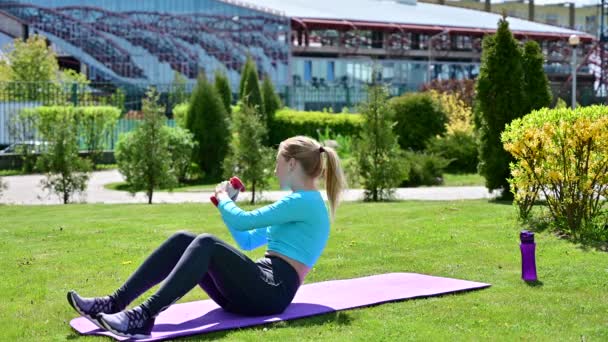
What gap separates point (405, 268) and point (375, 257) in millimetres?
568

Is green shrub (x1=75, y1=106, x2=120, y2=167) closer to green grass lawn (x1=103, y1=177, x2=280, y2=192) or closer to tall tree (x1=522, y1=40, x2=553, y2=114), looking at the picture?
green grass lawn (x1=103, y1=177, x2=280, y2=192)

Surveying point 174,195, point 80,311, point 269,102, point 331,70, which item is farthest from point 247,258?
point 331,70

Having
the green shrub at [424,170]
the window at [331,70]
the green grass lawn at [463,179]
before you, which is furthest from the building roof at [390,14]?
the green shrub at [424,170]

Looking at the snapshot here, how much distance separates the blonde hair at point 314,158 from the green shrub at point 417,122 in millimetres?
19675

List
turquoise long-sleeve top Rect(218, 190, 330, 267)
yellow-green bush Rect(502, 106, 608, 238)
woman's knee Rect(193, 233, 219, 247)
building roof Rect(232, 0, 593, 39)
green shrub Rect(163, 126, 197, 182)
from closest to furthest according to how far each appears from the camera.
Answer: woman's knee Rect(193, 233, 219, 247) → turquoise long-sleeve top Rect(218, 190, 330, 267) → yellow-green bush Rect(502, 106, 608, 238) → green shrub Rect(163, 126, 197, 182) → building roof Rect(232, 0, 593, 39)

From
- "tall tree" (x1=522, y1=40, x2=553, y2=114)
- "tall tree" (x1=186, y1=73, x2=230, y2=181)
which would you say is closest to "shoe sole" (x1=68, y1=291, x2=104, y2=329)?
"tall tree" (x1=522, y1=40, x2=553, y2=114)

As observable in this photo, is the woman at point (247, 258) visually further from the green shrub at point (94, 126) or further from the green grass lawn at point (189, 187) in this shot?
the green shrub at point (94, 126)

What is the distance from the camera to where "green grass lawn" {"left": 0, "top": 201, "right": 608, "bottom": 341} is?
231 inches

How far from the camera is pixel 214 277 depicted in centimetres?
595

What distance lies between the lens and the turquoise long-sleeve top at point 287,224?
19.6 feet

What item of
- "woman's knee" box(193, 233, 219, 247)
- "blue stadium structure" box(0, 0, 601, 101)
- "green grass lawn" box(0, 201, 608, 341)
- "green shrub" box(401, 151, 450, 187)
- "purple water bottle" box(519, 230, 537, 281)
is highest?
"blue stadium structure" box(0, 0, 601, 101)

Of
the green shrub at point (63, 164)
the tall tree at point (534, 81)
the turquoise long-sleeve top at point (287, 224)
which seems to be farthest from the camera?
the green shrub at point (63, 164)

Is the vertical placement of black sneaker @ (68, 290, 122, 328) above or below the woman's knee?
below

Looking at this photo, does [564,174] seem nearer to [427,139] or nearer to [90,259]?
[90,259]
